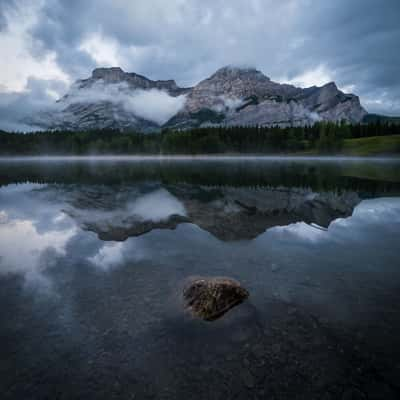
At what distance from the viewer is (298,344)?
6.27m

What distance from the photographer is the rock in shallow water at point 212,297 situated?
7539 mm

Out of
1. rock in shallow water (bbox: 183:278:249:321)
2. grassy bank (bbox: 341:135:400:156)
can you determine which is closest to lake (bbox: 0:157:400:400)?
rock in shallow water (bbox: 183:278:249:321)

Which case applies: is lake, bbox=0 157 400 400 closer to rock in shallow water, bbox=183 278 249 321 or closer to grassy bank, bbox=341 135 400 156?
rock in shallow water, bbox=183 278 249 321

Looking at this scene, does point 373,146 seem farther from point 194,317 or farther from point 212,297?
point 194,317

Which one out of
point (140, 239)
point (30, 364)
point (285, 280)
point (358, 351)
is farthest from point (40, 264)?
point (358, 351)

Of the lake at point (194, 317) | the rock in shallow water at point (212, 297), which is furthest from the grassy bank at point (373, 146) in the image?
the rock in shallow water at point (212, 297)

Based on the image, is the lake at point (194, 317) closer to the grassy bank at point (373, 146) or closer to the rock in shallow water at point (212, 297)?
the rock in shallow water at point (212, 297)

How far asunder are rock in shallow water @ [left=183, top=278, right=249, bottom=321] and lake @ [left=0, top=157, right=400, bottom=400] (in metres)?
0.27

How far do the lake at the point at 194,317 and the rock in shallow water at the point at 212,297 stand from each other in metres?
0.27

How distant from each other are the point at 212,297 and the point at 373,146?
170237 millimetres

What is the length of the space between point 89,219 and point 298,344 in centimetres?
1631

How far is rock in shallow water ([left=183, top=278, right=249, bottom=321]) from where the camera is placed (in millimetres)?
7539

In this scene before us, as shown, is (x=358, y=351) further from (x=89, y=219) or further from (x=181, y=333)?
(x=89, y=219)

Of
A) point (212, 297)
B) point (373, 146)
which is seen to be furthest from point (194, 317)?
point (373, 146)
